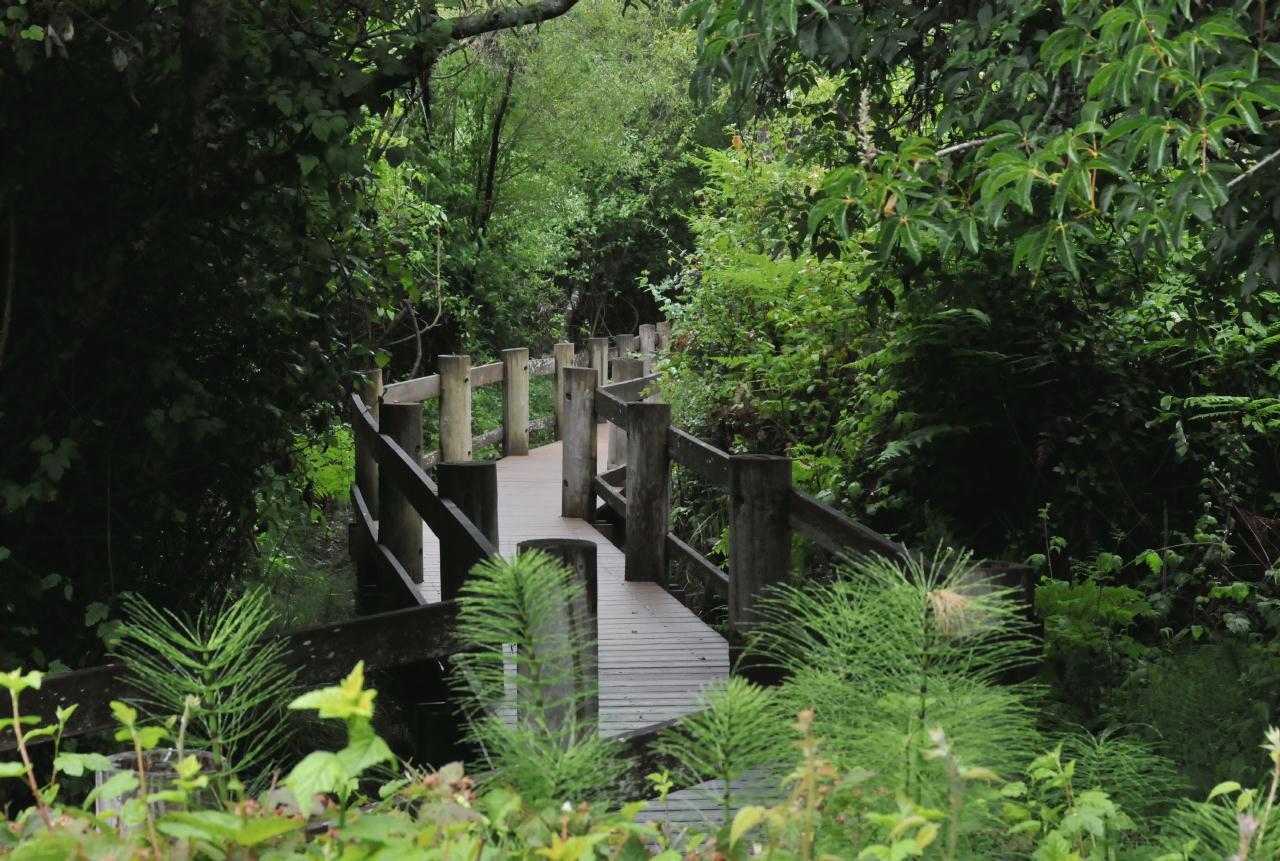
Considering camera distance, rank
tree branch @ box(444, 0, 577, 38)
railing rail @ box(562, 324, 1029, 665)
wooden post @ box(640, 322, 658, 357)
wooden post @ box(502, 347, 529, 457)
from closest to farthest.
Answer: railing rail @ box(562, 324, 1029, 665), tree branch @ box(444, 0, 577, 38), wooden post @ box(502, 347, 529, 457), wooden post @ box(640, 322, 658, 357)

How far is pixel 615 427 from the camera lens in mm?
13609

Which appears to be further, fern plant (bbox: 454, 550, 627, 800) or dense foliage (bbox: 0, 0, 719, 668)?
dense foliage (bbox: 0, 0, 719, 668)

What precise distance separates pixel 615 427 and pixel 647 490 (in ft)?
19.9

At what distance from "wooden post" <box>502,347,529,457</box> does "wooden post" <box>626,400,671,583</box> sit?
6.79 metres

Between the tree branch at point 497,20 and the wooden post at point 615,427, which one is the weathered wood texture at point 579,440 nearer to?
the wooden post at point 615,427

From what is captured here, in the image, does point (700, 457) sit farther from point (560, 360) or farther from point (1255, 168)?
point (560, 360)

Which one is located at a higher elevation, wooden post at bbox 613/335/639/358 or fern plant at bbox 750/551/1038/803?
wooden post at bbox 613/335/639/358

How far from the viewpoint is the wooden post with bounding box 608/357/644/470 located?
13.7 metres

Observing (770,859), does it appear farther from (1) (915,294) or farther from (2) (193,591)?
(1) (915,294)

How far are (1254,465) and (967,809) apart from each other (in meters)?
6.04

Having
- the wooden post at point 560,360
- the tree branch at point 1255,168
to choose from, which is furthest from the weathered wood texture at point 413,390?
the tree branch at point 1255,168

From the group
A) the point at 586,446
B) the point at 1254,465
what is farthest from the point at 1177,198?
the point at 586,446

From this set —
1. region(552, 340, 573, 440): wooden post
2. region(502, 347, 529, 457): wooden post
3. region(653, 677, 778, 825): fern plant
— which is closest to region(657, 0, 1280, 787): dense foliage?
region(653, 677, 778, 825): fern plant

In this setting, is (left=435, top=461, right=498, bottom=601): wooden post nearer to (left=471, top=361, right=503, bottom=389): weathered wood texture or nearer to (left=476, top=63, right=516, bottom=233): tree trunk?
(left=471, top=361, right=503, bottom=389): weathered wood texture
